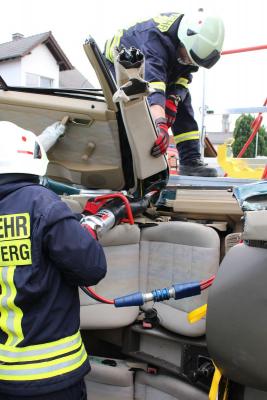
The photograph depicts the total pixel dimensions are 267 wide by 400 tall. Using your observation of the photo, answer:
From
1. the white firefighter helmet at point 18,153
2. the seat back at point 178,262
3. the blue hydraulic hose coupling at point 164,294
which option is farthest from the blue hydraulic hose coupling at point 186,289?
the white firefighter helmet at point 18,153

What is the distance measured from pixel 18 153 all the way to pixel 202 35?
1.72 meters

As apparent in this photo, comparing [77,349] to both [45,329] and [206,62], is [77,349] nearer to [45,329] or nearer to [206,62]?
[45,329]

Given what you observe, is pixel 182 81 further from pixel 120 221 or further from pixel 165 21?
pixel 120 221

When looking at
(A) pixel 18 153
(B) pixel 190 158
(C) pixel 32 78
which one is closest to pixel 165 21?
(B) pixel 190 158

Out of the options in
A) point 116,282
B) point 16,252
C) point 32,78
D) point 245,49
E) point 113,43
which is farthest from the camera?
point 32,78

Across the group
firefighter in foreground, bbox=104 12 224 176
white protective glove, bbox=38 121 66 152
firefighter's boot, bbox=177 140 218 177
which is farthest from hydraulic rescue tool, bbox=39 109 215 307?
firefighter's boot, bbox=177 140 218 177

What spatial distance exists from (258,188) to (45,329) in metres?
0.83

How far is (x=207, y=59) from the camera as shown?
2918 millimetres

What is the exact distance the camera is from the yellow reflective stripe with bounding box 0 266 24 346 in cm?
149

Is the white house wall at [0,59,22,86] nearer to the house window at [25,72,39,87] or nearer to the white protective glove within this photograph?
the house window at [25,72,39,87]

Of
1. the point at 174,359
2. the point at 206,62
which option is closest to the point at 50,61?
the point at 206,62

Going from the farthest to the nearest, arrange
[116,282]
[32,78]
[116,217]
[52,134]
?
[32,78] → [52,134] → [116,282] → [116,217]

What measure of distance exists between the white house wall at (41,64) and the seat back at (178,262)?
15439mm

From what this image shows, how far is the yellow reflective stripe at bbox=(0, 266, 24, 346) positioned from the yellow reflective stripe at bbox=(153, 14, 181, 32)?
203 centimetres
